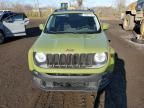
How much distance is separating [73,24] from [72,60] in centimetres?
197

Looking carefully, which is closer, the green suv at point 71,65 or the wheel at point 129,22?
the green suv at point 71,65

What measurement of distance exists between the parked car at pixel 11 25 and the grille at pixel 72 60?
965cm

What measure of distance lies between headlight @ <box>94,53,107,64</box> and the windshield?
4.67 feet

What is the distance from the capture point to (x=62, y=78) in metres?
6.00

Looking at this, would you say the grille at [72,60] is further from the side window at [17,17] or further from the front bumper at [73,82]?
the side window at [17,17]

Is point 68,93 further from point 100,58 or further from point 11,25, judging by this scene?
point 11,25

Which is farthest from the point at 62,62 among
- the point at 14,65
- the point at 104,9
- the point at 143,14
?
the point at 104,9

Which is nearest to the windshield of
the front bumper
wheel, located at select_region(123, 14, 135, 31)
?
the front bumper

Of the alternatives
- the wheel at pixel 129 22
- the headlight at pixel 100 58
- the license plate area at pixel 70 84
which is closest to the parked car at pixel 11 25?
the wheel at pixel 129 22

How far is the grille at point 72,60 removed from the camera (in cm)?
606

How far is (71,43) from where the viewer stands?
6.36m

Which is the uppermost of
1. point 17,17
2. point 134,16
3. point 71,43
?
point 71,43

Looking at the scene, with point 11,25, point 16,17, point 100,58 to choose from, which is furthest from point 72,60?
point 16,17

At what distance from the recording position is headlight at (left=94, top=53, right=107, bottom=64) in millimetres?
6101
